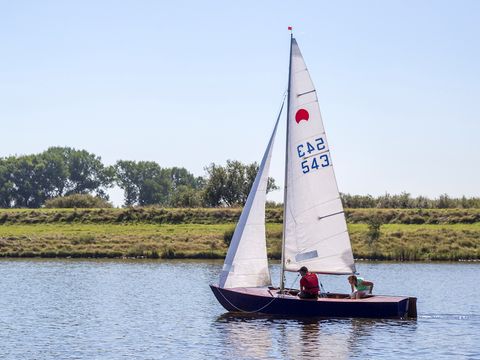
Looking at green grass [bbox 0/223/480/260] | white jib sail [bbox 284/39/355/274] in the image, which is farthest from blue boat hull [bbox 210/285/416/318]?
green grass [bbox 0/223/480/260]

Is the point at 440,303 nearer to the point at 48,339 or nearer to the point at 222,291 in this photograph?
the point at 222,291

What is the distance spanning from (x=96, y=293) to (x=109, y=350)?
20366 millimetres

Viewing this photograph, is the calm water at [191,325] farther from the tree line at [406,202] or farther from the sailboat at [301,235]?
the tree line at [406,202]

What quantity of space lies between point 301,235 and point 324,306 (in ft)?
11.5

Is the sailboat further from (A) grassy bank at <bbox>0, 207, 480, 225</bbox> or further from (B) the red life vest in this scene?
(A) grassy bank at <bbox>0, 207, 480, 225</bbox>

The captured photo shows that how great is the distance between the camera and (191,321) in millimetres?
44094

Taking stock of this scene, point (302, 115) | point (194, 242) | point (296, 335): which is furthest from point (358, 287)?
point (194, 242)

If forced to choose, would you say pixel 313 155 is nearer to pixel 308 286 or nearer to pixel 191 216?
pixel 308 286

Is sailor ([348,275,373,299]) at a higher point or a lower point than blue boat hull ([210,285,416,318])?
higher

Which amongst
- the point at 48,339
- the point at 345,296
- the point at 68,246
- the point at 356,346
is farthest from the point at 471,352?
the point at 68,246

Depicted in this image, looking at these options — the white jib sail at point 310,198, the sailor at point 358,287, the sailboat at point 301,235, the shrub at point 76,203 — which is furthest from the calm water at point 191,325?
the shrub at point 76,203

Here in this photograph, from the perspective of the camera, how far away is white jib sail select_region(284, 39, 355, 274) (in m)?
43.8

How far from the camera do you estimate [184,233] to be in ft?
309

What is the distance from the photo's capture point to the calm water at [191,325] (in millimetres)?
35938
